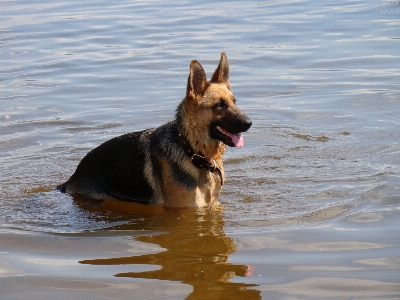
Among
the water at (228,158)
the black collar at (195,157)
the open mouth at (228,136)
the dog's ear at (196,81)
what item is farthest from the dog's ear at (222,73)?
the water at (228,158)

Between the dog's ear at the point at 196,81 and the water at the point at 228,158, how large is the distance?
1186mm

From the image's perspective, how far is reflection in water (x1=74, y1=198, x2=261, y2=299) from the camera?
17.8 feet

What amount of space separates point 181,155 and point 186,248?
1213 mm

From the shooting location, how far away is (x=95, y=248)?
6.39 meters

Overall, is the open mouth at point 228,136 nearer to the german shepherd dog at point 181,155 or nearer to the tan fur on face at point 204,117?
the german shepherd dog at point 181,155

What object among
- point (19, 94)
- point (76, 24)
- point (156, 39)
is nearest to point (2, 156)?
point (19, 94)

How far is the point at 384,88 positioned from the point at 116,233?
6.38 meters

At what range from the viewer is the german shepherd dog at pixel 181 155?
23.2 ft

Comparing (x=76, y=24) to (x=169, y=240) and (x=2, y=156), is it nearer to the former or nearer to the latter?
(x=2, y=156)

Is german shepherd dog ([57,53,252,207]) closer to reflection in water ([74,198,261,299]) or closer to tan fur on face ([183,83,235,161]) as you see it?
tan fur on face ([183,83,235,161])

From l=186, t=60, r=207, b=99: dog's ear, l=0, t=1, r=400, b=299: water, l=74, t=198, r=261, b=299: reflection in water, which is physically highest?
l=186, t=60, r=207, b=99: dog's ear

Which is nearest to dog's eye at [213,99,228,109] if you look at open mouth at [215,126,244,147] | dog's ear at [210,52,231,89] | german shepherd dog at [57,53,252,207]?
german shepherd dog at [57,53,252,207]

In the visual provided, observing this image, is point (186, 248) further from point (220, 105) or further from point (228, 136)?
point (220, 105)

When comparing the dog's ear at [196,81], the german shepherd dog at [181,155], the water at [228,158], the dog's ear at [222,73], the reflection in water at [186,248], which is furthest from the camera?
the dog's ear at [222,73]
